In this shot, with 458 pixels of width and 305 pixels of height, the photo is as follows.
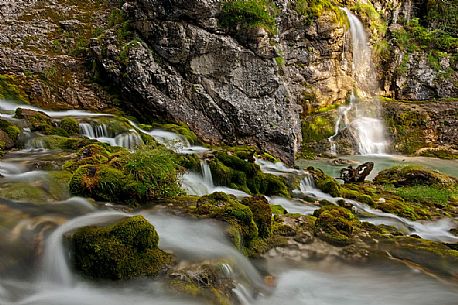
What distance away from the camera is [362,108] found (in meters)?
27.5

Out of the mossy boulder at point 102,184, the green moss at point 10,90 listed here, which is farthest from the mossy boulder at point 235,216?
the green moss at point 10,90

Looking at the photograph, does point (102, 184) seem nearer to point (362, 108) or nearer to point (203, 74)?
point (203, 74)

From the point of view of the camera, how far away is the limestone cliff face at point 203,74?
16000 mm

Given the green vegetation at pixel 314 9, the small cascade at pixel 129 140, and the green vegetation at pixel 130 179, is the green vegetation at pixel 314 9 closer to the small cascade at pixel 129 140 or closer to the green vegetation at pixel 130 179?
the small cascade at pixel 129 140

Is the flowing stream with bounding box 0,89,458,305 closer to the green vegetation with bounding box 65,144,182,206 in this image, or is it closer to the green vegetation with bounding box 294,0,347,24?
the green vegetation with bounding box 65,144,182,206

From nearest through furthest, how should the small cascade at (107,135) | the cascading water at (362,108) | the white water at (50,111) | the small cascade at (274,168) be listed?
the small cascade at (107,135) < the small cascade at (274,168) < the white water at (50,111) < the cascading water at (362,108)

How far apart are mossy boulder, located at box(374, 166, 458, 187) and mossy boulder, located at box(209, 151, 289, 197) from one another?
271 inches

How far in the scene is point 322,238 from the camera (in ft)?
22.4

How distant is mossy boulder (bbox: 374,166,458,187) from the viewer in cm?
1567

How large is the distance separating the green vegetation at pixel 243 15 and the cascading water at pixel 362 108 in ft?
33.9

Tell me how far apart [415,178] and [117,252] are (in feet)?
48.2

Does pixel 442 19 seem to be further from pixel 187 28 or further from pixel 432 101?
pixel 187 28

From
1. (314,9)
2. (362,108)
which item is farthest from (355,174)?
(314,9)

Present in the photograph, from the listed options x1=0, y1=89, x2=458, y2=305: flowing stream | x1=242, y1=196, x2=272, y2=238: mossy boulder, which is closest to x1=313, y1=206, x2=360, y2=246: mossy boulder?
x1=0, y1=89, x2=458, y2=305: flowing stream
